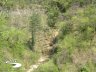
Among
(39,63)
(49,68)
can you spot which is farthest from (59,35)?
(49,68)

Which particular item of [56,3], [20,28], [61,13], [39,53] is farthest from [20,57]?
[56,3]

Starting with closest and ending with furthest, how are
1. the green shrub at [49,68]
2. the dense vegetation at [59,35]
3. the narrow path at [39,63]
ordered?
the green shrub at [49,68] < the dense vegetation at [59,35] < the narrow path at [39,63]

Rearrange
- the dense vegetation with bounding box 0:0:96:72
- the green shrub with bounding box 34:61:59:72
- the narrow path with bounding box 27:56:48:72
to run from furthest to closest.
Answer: the narrow path with bounding box 27:56:48:72 < the dense vegetation with bounding box 0:0:96:72 < the green shrub with bounding box 34:61:59:72

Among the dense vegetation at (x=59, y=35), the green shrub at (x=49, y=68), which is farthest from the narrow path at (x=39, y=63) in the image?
the green shrub at (x=49, y=68)

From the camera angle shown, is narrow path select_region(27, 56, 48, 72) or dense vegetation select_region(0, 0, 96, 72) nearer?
dense vegetation select_region(0, 0, 96, 72)

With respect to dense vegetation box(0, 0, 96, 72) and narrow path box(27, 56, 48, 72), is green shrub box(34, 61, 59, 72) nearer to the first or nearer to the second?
dense vegetation box(0, 0, 96, 72)

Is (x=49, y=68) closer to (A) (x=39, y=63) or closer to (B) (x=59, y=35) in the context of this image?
(A) (x=39, y=63)

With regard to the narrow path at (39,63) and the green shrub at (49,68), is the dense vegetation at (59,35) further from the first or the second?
the narrow path at (39,63)

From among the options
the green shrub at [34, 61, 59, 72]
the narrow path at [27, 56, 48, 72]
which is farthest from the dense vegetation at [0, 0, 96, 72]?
the narrow path at [27, 56, 48, 72]
